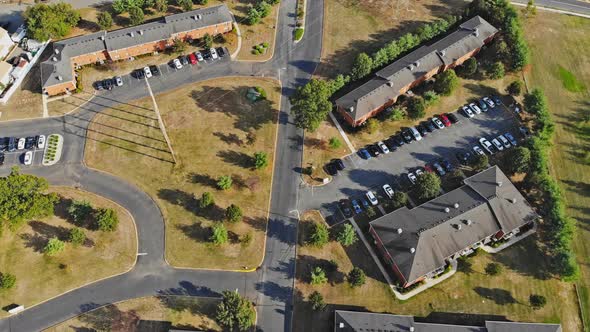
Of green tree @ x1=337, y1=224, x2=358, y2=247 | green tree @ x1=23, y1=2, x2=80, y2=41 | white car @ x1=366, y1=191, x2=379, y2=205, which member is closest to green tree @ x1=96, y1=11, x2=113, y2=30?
green tree @ x1=23, y1=2, x2=80, y2=41

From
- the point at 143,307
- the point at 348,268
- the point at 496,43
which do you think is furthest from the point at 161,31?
the point at 496,43

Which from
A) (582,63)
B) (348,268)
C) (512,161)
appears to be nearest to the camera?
(348,268)

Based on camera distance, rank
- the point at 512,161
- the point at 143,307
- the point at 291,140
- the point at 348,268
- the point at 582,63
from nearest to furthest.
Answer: the point at 143,307, the point at 348,268, the point at 512,161, the point at 291,140, the point at 582,63

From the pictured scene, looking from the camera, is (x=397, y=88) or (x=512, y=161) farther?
(x=397, y=88)

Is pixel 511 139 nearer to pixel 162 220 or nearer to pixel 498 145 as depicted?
pixel 498 145

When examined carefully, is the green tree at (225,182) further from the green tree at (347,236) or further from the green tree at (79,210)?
the green tree at (79,210)

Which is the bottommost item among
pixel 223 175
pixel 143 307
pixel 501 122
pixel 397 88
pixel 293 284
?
pixel 143 307

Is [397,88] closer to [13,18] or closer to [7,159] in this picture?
[7,159]
